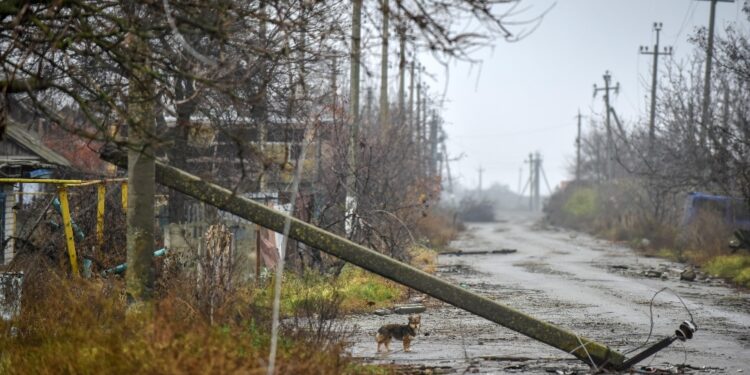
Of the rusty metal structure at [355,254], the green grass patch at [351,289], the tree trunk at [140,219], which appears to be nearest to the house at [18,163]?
the green grass patch at [351,289]

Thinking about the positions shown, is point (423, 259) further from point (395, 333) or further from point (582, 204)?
point (582, 204)

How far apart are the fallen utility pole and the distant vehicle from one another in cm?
2533

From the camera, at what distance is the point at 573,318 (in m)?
14.2

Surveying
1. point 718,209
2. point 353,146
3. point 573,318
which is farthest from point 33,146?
point 718,209

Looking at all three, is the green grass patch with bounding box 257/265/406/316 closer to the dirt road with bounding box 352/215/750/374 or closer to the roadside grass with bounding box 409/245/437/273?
the dirt road with bounding box 352/215/750/374

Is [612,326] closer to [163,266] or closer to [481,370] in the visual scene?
[481,370]

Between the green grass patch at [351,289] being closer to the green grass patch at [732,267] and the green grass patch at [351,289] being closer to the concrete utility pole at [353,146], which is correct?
the concrete utility pole at [353,146]

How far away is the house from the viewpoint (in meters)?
24.3

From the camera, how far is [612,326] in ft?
43.7

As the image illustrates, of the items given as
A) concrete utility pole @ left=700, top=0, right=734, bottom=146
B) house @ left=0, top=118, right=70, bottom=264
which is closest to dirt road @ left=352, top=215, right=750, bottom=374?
concrete utility pole @ left=700, top=0, right=734, bottom=146

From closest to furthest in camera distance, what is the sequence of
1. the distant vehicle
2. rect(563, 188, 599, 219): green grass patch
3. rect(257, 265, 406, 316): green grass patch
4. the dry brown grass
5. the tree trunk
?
the dry brown grass, the tree trunk, rect(257, 265, 406, 316): green grass patch, the distant vehicle, rect(563, 188, 599, 219): green grass patch

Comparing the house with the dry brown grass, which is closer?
the dry brown grass

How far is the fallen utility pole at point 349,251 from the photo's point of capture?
8.09m

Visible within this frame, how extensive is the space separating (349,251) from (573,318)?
6869mm
